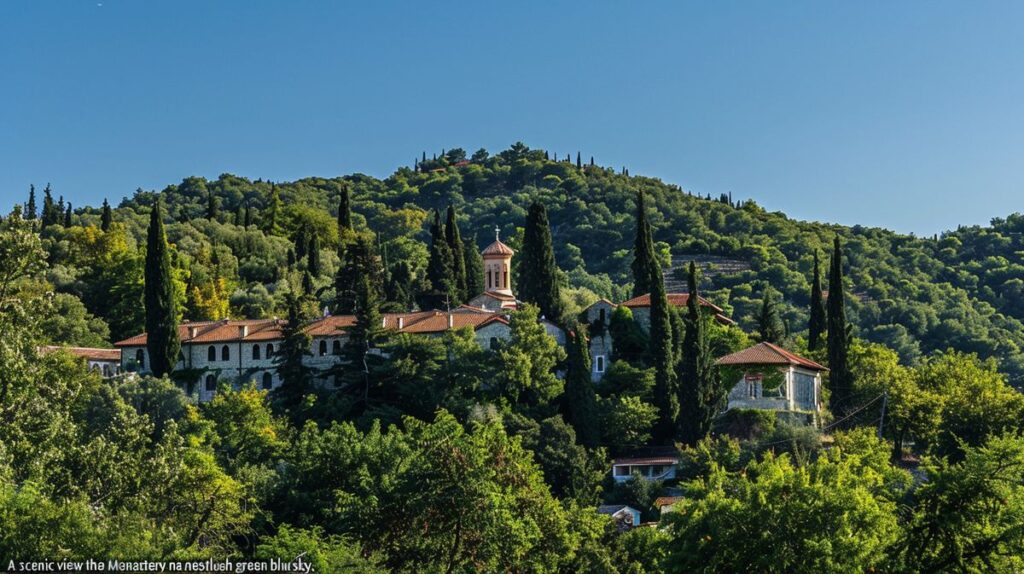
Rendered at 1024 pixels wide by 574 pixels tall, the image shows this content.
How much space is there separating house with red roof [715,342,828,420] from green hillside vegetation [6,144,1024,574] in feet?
1.00

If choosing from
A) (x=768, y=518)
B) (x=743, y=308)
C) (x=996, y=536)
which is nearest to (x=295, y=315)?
(x=768, y=518)

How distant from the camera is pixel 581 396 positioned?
58.7 meters

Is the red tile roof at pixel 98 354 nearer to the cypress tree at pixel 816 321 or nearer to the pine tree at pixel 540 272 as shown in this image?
the pine tree at pixel 540 272

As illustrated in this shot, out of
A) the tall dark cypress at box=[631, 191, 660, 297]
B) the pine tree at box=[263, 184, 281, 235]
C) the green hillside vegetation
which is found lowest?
the green hillside vegetation

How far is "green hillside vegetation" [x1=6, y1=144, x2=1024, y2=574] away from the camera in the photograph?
30109 mm

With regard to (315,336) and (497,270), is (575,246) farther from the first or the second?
(315,336)

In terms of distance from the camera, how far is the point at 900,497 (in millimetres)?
31578

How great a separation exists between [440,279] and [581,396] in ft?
56.7

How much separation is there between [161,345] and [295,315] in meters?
6.30

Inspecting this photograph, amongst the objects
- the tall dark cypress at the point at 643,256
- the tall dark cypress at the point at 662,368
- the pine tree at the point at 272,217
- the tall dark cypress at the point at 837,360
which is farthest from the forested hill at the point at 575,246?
the tall dark cypress at the point at 837,360

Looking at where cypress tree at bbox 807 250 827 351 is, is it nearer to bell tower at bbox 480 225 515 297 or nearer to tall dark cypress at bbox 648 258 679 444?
tall dark cypress at bbox 648 258 679 444

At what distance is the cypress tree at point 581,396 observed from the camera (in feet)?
191

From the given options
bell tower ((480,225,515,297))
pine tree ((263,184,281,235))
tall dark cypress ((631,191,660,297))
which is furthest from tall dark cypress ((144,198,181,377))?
pine tree ((263,184,281,235))

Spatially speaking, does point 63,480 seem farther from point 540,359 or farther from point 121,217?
point 121,217
